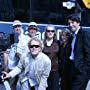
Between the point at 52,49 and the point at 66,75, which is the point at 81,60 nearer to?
the point at 66,75

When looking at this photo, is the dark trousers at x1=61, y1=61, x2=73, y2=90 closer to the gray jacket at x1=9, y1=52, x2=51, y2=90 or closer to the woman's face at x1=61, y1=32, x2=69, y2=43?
the woman's face at x1=61, y1=32, x2=69, y2=43

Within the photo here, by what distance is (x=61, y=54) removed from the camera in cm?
854

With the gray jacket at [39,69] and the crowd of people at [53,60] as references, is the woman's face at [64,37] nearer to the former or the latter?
the crowd of people at [53,60]

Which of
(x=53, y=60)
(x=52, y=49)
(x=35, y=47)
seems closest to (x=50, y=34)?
(x=52, y=49)

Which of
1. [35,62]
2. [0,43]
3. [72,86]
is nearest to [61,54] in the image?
[72,86]

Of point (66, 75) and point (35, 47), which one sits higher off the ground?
point (35, 47)

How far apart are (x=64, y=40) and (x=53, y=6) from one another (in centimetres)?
291

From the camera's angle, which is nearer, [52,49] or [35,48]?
[35,48]

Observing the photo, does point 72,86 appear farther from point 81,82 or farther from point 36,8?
point 36,8

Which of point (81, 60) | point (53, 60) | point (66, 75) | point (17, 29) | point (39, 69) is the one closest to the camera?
point (39, 69)

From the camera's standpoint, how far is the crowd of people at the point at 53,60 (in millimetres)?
6680

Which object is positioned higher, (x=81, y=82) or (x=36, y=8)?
(x=36, y=8)

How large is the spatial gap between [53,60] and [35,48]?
1.86m

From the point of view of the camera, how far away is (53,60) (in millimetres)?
8508
